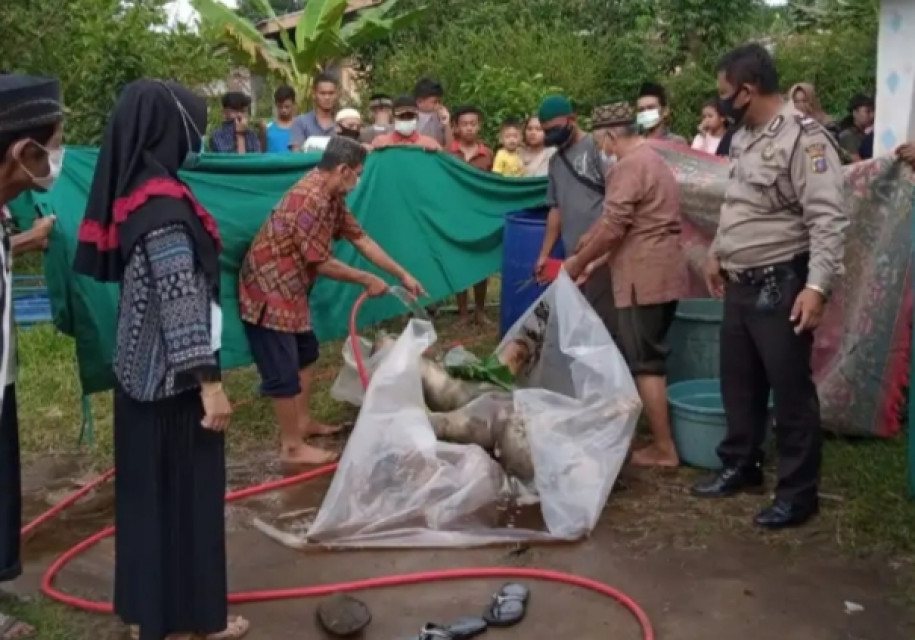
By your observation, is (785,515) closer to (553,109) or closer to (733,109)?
(733,109)

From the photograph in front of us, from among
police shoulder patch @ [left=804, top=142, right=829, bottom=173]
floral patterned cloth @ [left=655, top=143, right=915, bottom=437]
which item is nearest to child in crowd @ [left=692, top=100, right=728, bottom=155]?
floral patterned cloth @ [left=655, top=143, right=915, bottom=437]

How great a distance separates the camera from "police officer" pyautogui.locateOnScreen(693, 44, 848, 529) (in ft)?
12.1

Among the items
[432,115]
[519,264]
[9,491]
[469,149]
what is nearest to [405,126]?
[469,149]

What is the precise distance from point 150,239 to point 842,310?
321 cm

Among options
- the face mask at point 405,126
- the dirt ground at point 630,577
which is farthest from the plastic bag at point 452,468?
the face mask at point 405,126

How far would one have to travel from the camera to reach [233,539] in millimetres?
4133

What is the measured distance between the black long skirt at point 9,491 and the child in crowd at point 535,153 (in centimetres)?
452

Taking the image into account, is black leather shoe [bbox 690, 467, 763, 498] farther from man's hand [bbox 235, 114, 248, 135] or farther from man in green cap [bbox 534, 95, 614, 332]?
man's hand [bbox 235, 114, 248, 135]

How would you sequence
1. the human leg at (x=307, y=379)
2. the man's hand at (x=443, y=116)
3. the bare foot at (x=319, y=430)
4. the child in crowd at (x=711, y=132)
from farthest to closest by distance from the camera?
the man's hand at (x=443, y=116), the child in crowd at (x=711, y=132), the bare foot at (x=319, y=430), the human leg at (x=307, y=379)

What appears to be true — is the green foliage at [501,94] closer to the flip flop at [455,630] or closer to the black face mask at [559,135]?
the black face mask at [559,135]

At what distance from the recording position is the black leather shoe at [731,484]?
4410 mm

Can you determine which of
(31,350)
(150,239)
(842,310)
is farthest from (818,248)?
(31,350)

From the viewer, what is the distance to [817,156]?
3703mm

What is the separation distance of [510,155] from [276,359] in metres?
3.75
